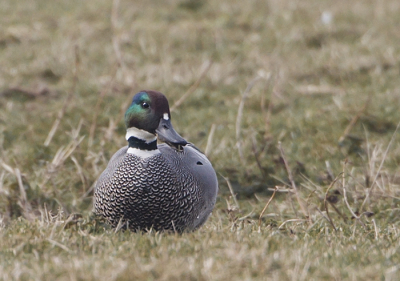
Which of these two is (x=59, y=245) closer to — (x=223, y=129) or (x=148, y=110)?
(x=148, y=110)

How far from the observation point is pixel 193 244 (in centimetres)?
296

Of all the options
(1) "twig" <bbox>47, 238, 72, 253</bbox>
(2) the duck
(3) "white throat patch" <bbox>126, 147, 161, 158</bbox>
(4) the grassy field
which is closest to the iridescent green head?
(2) the duck

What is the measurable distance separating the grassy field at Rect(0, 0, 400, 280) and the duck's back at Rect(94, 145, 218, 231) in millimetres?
141

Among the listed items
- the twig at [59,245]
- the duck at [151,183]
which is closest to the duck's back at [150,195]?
the duck at [151,183]

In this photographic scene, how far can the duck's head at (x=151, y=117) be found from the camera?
3670 mm

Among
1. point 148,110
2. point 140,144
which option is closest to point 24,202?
point 140,144

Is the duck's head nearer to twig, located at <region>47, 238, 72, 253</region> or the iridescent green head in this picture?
the iridescent green head

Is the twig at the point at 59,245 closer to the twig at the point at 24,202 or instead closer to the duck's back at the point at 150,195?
the duck's back at the point at 150,195

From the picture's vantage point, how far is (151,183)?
11.7ft

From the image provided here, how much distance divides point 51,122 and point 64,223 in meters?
2.77

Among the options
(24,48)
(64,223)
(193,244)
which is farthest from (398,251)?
(24,48)

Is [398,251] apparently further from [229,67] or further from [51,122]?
[229,67]

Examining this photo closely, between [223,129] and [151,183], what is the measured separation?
2321mm

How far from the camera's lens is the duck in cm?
354
